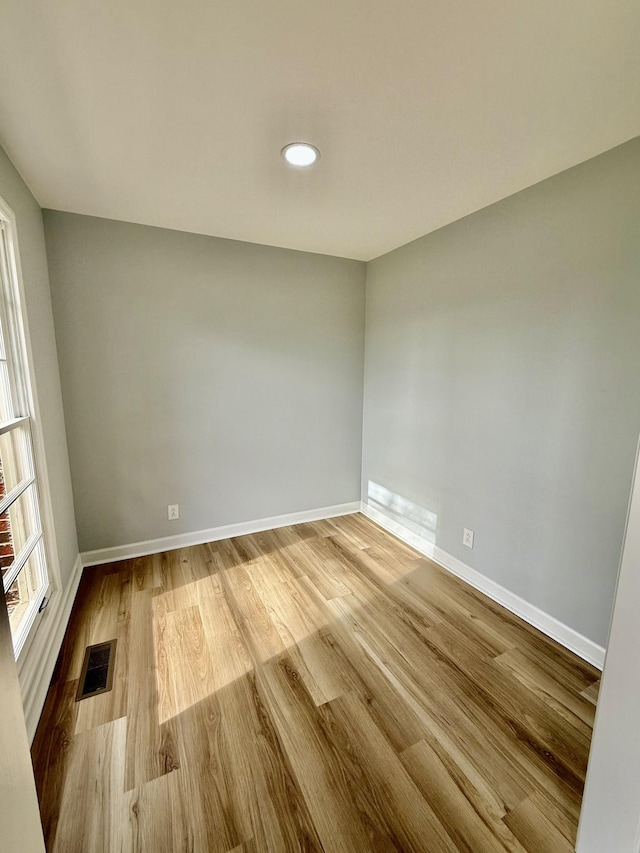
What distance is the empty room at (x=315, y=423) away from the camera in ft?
3.69

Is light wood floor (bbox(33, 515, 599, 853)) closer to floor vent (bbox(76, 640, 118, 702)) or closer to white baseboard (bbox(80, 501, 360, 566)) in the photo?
floor vent (bbox(76, 640, 118, 702))

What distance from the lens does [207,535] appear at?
303cm

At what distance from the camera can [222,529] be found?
308cm

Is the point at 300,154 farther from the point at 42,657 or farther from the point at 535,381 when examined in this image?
the point at 42,657

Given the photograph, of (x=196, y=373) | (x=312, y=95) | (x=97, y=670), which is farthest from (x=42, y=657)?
(x=312, y=95)

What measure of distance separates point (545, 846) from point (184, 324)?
Result: 3.10 m

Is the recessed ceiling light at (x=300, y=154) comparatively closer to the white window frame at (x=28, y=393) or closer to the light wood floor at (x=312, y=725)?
the white window frame at (x=28, y=393)

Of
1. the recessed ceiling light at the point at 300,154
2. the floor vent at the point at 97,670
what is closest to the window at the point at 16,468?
the floor vent at the point at 97,670

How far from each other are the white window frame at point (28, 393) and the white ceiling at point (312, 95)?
419mm

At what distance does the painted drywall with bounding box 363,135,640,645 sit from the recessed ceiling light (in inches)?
45.8

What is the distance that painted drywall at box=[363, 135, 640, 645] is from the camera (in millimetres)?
1675

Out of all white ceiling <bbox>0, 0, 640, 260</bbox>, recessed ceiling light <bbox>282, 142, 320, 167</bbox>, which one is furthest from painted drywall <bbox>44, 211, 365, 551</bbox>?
recessed ceiling light <bbox>282, 142, 320, 167</bbox>

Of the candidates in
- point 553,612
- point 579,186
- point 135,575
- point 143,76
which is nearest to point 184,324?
point 143,76

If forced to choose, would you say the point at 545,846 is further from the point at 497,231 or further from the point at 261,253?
the point at 261,253
